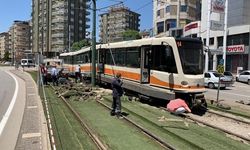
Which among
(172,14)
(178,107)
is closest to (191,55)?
(178,107)

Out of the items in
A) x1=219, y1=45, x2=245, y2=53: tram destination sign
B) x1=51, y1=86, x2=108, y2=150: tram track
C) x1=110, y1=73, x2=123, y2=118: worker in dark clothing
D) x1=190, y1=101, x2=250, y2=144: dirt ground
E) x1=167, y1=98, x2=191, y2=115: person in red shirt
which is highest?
x1=219, y1=45, x2=245, y2=53: tram destination sign

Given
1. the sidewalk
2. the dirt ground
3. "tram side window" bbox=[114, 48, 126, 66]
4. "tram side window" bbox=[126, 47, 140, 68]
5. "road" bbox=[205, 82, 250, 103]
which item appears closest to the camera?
the sidewalk

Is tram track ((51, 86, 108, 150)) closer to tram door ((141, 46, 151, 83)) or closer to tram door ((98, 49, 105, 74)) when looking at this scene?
tram door ((141, 46, 151, 83))

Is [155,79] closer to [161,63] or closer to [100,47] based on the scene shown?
[161,63]

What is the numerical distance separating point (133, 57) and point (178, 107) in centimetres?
564

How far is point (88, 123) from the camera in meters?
14.1

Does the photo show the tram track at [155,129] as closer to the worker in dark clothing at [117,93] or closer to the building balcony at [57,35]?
the worker in dark clothing at [117,93]

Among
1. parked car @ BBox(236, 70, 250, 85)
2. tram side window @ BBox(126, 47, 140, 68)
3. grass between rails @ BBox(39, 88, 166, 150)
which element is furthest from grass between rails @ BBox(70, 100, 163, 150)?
parked car @ BBox(236, 70, 250, 85)

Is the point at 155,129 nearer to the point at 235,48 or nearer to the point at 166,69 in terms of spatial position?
the point at 166,69

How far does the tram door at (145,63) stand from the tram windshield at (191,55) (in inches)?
89.4

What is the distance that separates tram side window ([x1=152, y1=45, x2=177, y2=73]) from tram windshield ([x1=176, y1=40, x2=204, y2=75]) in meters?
0.44

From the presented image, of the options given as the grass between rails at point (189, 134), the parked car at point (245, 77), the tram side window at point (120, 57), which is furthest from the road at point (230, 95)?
the parked car at point (245, 77)

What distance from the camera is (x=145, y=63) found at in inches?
782

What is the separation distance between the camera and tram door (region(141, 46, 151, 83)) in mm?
19594
